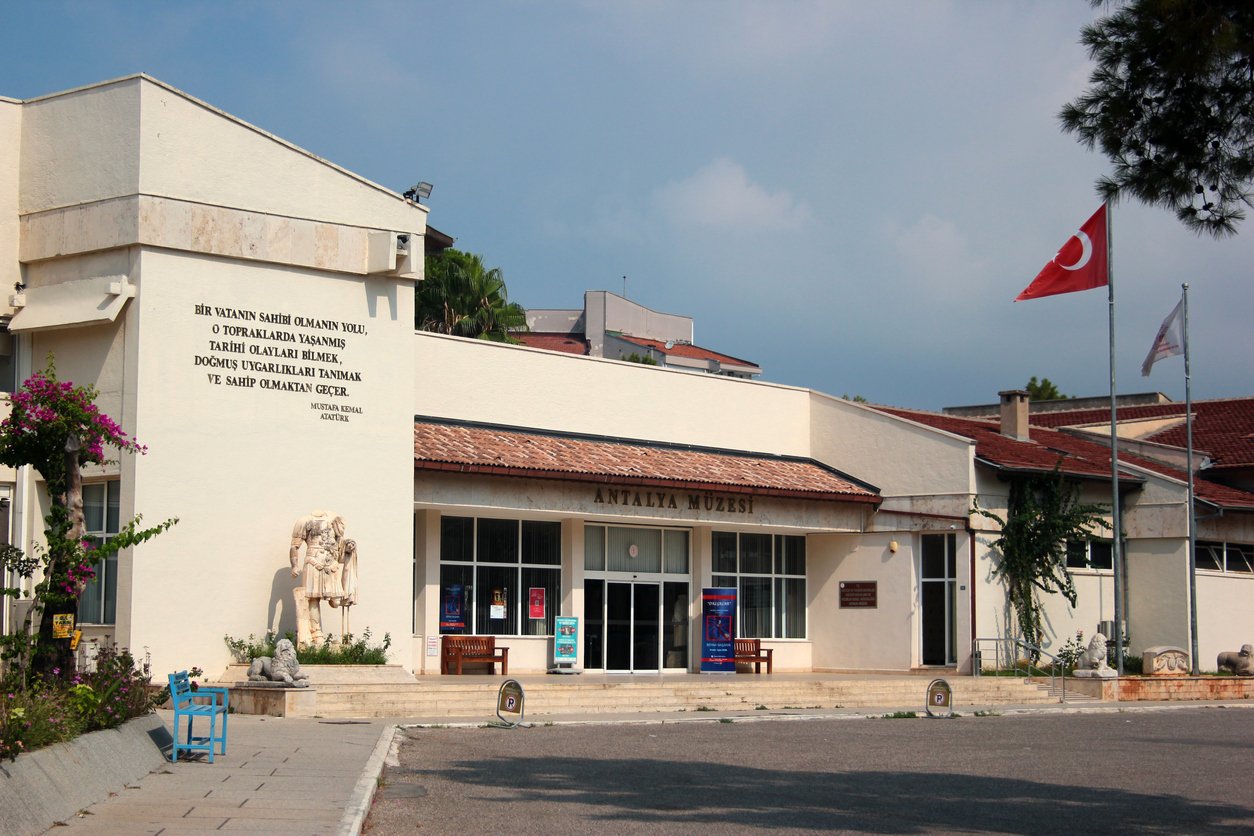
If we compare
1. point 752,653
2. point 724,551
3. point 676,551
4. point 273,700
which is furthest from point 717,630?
point 273,700

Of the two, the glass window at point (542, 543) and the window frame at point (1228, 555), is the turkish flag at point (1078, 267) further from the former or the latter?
the glass window at point (542, 543)

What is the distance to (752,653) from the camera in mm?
31094

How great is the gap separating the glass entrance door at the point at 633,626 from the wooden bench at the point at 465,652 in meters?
3.34

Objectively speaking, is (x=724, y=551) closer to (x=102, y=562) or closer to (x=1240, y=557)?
(x=1240, y=557)

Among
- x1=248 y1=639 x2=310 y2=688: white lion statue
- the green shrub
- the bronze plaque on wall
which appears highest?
the bronze plaque on wall

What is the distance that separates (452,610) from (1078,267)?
1495 cm

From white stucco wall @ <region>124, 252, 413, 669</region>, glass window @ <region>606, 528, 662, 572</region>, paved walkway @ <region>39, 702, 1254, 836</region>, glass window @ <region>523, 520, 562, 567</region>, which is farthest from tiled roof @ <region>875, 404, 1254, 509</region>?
paved walkway @ <region>39, 702, 1254, 836</region>

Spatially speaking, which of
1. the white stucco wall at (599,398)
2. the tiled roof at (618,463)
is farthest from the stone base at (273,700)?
the white stucco wall at (599,398)

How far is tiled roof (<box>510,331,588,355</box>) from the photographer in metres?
64.8

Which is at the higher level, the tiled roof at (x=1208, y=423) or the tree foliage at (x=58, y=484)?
the tiled roof at (x=1208, y=423)

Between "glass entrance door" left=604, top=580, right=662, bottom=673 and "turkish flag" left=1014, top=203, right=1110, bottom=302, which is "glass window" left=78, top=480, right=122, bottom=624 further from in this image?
"turkish flag" left=1014, top=203, right=1110, bottom=302

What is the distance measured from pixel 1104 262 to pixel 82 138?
66.6 ft

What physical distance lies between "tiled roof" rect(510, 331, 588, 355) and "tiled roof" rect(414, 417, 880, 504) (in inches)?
1226

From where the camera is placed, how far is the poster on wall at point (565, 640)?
28.3m
